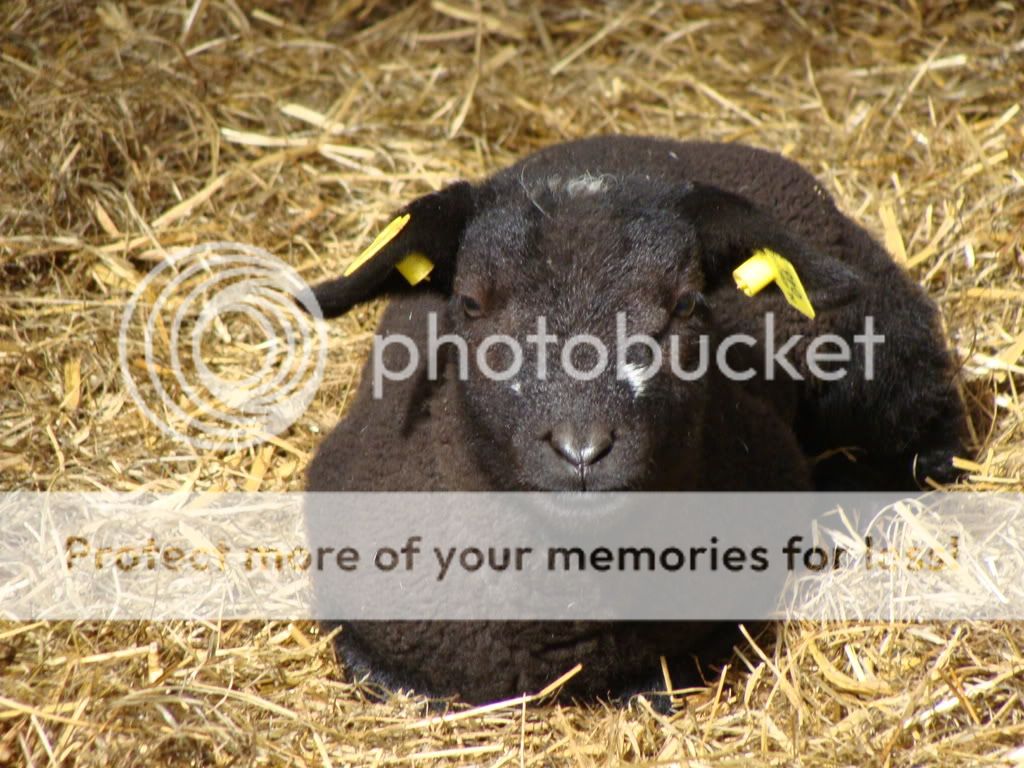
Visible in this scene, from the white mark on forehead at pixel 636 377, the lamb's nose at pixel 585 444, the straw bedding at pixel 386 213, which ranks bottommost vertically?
the straw bedding at pixel 386 213

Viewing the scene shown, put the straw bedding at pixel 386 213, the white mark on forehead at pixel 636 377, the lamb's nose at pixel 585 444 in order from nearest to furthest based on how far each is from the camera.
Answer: the lamb's nose at pixel 585 444, the white mark on forehead at pixel 636 377, the straw bedding at pixel 386 213

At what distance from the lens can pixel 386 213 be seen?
6672 millimetres

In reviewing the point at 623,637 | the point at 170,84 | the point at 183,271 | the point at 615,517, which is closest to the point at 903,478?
the point at 623,637

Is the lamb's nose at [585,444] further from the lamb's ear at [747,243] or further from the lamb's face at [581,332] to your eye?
the lamb's ear at [747,243]

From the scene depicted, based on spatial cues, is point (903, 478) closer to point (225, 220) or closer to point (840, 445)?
point (840, 445)

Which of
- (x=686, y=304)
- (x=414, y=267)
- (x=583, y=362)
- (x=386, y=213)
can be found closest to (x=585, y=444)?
(x=583, y=362)

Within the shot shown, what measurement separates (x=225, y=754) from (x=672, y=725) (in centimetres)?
145

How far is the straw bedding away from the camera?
13.0 feet

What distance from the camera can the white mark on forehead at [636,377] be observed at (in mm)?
3705

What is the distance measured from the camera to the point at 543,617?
4137 mm

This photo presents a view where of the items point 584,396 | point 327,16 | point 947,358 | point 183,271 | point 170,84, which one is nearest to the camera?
point 584,396

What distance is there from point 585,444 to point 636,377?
295mm
